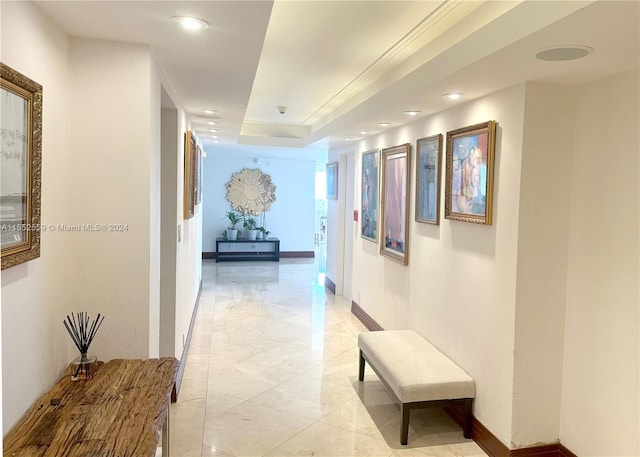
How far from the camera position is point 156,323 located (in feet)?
7.66

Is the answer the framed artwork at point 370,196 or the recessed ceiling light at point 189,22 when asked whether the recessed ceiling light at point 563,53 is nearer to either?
the recessed ceiling light at point 189,22

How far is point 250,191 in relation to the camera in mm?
9680

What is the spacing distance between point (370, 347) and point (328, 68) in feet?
7.44

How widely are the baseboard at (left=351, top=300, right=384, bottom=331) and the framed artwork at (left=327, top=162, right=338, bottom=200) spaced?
1.81 m

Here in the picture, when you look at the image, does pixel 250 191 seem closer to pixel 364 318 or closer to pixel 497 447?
pixel 364 318

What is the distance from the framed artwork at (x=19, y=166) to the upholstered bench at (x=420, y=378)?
2150mm

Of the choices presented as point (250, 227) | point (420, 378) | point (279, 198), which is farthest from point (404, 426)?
point (279, 198)

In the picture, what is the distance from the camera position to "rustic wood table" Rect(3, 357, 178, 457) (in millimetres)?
1381

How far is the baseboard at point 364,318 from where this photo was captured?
485 cm

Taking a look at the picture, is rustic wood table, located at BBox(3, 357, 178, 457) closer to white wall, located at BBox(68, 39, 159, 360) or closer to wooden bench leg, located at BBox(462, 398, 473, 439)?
white wall, located at BBox(68, 39, 159, 360)

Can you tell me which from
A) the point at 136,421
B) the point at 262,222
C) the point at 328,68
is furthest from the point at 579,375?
the point at 262,222

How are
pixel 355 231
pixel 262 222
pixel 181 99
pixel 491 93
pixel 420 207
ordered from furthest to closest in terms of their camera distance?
pixel 262 222
pixel 355 231
pixel 420 207
pixel 181 99
pixel 491 93

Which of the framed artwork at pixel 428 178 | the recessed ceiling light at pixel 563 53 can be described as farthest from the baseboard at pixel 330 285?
the recessed ceiling light at pixel 563 53

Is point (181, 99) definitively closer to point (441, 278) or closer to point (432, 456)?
point (441, 278)
